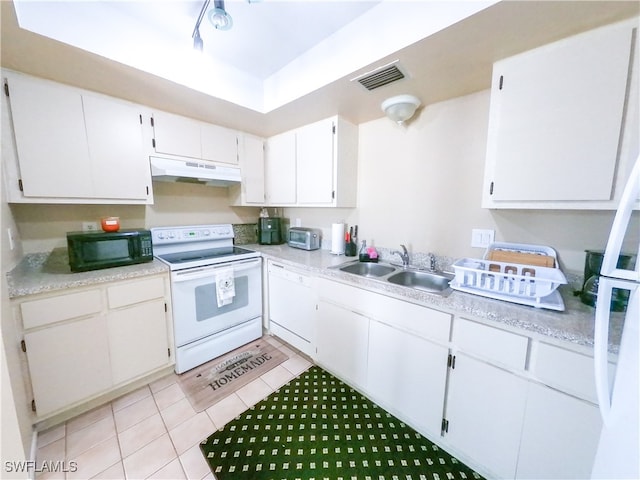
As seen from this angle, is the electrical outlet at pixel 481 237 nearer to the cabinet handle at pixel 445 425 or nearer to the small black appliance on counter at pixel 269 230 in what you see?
the cabinet handle at pixel 445 425

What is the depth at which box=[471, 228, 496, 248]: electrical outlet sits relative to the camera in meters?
1.59

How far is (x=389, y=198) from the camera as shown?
2102 millimetres

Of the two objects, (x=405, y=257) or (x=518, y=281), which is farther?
(x=405, y=257)

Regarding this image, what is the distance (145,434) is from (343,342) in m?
1.37

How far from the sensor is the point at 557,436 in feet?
3.16

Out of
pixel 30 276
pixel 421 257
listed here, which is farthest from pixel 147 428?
pixel 421 257

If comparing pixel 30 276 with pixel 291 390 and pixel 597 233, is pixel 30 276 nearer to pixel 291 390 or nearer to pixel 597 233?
pixel 291 390

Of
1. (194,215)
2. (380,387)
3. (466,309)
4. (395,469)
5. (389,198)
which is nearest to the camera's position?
Result: (466,309)

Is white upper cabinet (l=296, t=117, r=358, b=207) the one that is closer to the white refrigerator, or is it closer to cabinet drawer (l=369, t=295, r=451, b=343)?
cabinet drawer (l=369, t=295, r=451, b=343)

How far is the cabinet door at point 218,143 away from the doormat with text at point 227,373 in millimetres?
1911

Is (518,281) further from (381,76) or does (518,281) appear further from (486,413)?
(381,76)

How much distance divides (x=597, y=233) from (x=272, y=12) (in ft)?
7.18

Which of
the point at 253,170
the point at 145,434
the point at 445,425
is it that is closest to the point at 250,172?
the point at 253,170

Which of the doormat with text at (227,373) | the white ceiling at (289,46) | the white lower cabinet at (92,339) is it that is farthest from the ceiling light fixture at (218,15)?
the doormat with text at (227,373)
